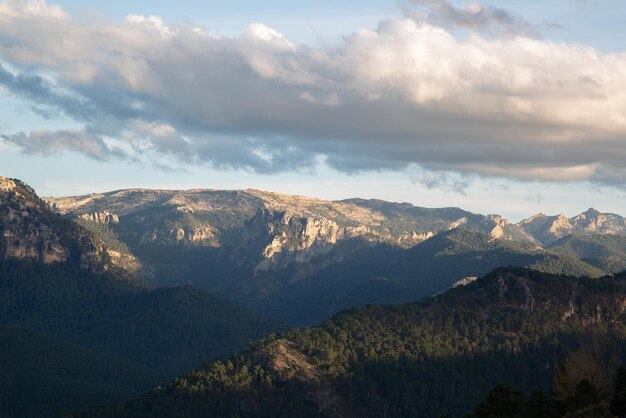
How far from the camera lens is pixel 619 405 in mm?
199375

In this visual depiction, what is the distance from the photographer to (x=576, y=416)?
632 feet

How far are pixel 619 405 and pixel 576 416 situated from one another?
11.8 meters
